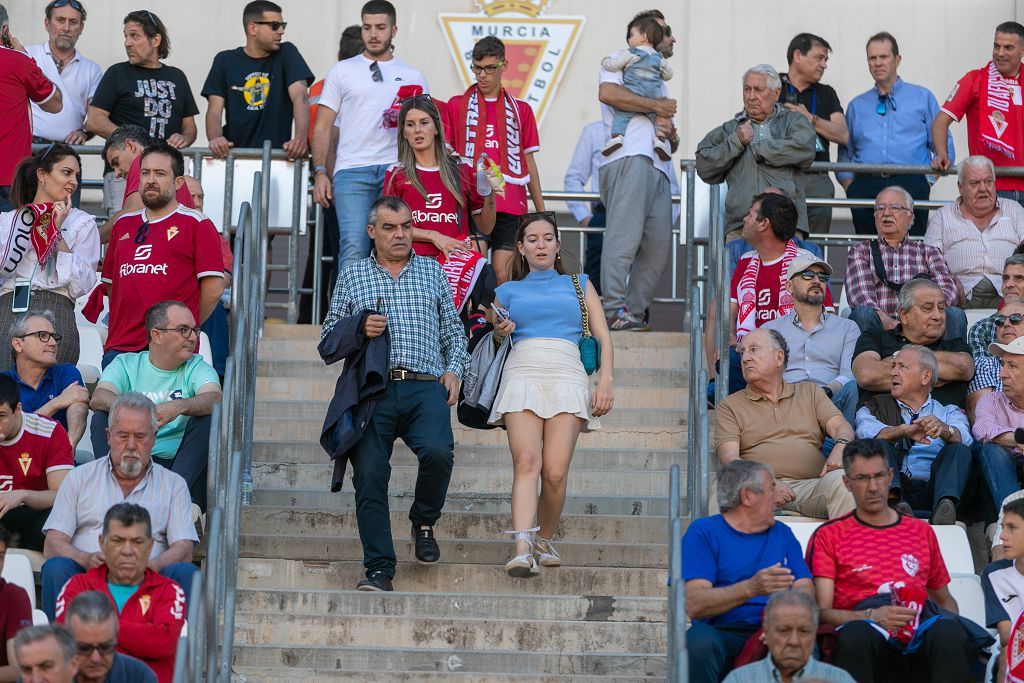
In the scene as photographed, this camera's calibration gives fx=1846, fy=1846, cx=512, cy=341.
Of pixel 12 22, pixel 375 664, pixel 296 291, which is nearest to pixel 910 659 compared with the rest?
pixel 375 664

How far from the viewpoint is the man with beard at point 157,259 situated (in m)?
8.38

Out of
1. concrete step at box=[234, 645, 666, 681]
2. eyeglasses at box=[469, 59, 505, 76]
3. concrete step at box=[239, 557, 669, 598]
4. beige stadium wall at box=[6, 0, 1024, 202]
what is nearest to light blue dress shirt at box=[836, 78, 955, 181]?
beige stadium wall at box=[6, 0, 1024, 202]

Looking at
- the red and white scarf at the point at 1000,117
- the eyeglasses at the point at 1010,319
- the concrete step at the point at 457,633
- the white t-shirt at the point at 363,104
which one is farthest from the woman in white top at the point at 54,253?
the red and white scarf at the point at 1000,117

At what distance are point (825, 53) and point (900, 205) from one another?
1.94m

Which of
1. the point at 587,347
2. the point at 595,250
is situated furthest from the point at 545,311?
the point at 595,250

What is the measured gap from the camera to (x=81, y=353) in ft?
30.9

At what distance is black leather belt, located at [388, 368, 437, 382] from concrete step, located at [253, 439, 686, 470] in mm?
1007

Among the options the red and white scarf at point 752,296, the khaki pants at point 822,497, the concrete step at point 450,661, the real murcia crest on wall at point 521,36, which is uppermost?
the real murcia crest on wall at point 521,36

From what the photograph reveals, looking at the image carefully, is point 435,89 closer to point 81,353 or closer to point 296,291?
point 296,291

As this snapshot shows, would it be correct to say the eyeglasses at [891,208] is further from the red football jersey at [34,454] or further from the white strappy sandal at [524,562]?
the red football jersey at [34,454]

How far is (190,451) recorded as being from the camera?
771 centimetres

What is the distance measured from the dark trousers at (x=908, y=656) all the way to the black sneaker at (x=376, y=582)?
1.95 meters

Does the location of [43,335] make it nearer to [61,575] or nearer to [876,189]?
[61,575]

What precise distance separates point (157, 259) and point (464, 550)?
6.41 ft
